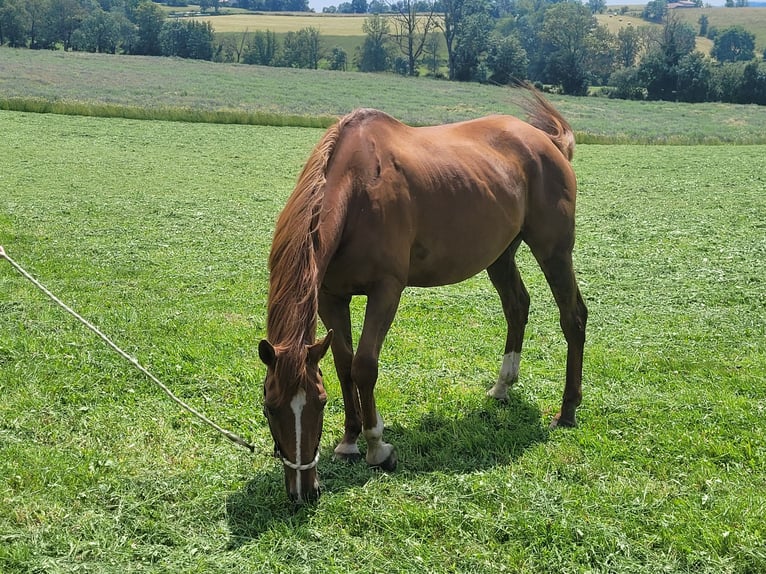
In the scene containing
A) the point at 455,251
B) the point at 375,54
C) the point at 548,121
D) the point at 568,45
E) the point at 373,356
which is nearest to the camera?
the point at 373,356

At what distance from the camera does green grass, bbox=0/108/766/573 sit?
11.7ft

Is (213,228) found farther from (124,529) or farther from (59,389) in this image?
(124,529)

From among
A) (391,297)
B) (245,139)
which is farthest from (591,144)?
(391,297)

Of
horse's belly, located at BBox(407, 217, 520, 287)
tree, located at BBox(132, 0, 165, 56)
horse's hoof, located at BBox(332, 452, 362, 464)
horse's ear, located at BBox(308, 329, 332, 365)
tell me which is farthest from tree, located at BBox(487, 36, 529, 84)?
horse's ear, located at BBox(308, 329, 332, 365)

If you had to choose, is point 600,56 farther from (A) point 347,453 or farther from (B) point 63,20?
(A) point 347,453

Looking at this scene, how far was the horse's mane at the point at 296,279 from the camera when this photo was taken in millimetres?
3455

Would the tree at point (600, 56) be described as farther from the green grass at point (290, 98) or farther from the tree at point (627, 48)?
the green grass at point (290, 98)

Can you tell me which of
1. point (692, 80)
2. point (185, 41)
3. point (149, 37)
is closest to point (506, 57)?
point (692, 80)

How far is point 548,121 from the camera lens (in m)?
6.20

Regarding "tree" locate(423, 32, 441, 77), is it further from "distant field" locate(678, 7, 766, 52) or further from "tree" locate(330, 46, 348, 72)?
"distant field" locate(678, 7, 766, 52)

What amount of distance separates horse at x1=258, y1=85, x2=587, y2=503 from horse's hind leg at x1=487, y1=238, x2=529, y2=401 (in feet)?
0.04

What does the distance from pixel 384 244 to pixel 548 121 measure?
2.81 metres

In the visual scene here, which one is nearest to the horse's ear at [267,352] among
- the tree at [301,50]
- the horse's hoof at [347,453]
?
the horse's hoof at [347,453]

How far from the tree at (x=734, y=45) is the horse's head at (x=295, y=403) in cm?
9494
